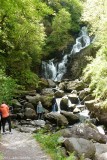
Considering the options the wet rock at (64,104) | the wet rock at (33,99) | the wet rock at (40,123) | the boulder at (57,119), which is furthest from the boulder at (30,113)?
the wet rock at (64,104)

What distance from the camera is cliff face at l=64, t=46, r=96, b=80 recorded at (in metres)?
40.6

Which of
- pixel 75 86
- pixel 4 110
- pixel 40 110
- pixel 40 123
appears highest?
pixel 75 86

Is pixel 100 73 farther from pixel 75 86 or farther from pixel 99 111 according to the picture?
pixel 75 86

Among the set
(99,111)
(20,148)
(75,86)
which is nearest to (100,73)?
(99,111)

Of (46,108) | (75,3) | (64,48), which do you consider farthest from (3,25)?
(75,3)

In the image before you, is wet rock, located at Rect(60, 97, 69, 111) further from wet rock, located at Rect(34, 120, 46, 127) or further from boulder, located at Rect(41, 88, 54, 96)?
wet rock, located at Rect(34, 120, 46, 127)

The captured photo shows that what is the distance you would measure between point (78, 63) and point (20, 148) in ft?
98.2

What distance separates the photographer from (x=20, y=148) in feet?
41.6

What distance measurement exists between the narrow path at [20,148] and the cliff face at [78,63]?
85.7 feet

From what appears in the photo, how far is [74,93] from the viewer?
33.3 m

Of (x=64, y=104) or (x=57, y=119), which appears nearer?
(x=57, y=119)

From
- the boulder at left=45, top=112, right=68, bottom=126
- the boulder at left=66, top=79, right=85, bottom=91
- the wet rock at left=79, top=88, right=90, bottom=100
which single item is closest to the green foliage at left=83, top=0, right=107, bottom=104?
the boulder at left=45, top=112, right=68, bottom=126

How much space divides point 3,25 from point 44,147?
537 inches

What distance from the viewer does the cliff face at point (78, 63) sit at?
1598 inches
